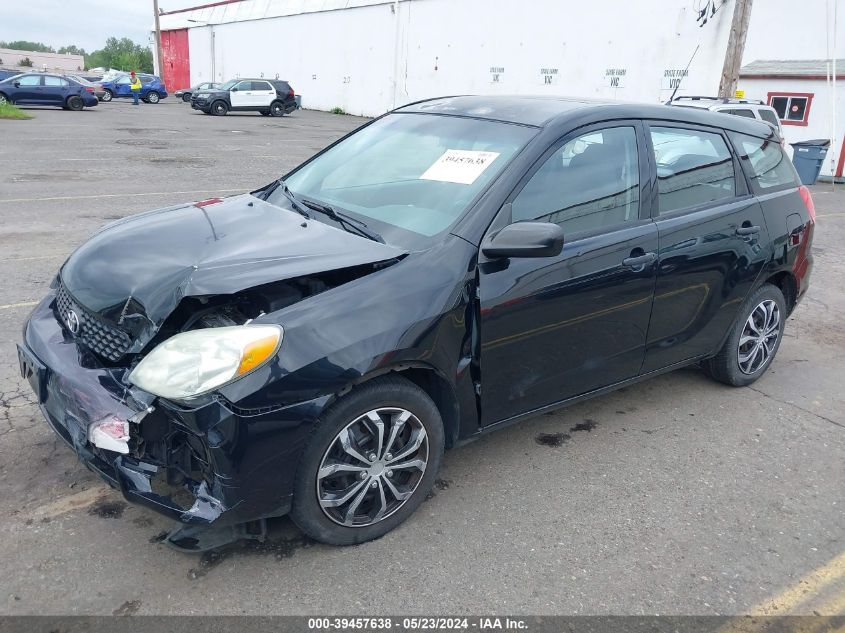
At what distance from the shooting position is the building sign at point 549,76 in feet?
86.7

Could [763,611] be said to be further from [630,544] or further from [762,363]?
[762,363]

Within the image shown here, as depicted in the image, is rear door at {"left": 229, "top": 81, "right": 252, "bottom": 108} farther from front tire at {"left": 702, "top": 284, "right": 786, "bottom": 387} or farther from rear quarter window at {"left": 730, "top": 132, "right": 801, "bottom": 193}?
front tire at {"left": 702, "top": 284, "right": 786, "bottom": 387}

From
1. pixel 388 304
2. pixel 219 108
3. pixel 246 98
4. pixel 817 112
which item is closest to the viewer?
pixel 388 304

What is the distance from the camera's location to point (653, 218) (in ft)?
11.8

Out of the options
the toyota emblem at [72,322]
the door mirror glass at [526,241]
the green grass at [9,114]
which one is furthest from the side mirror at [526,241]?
the green grass at [9,114]

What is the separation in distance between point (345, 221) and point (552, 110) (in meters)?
1.19

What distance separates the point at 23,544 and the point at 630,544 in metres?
2.48

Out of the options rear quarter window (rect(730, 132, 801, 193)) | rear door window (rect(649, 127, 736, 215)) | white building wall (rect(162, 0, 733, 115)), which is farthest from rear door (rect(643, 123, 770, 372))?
white building wall (rect(162, 0, 733, 115))

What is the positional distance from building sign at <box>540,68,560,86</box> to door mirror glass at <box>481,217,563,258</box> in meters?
25.4

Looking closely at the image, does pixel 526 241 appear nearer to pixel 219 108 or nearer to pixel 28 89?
pixel 28 89

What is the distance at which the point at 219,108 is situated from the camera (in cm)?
3192

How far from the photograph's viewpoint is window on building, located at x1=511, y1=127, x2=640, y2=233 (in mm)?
3203

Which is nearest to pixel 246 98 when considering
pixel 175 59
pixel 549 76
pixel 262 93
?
pixel 262 93

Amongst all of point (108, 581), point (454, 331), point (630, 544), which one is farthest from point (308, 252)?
point (630, 544)
